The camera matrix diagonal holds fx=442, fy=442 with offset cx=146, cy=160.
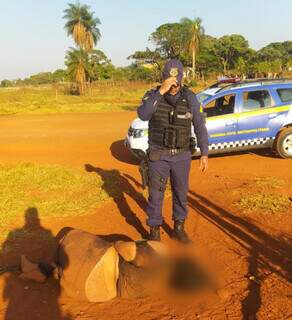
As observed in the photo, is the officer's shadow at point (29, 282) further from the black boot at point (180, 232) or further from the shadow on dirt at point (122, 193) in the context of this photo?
the black boot at point (180, 232)

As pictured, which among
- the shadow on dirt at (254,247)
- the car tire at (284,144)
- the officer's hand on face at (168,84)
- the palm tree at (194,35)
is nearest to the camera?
the shadow on dirt at (254,247)

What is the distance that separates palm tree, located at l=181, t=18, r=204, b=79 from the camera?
2165 inches

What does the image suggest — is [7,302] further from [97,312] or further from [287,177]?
[287,177]

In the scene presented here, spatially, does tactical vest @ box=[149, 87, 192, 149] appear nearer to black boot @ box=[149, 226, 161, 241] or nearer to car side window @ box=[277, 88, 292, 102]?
black boot @ box=[149, 226, 161, 241]

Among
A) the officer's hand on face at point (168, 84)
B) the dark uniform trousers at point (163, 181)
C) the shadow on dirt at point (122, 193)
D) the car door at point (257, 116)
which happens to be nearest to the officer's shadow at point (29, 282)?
the shadow on dirt at point (122, 193)

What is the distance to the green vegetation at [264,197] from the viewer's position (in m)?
6.00

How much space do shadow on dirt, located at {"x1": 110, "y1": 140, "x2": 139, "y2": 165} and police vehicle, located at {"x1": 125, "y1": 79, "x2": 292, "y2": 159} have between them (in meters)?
0.89

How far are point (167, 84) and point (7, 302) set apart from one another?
2517mm

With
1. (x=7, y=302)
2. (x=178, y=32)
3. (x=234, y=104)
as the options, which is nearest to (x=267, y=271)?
(x=7, y=302)

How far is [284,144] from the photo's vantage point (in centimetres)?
928

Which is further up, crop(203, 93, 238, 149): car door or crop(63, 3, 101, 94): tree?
crop(63, 3, 101, 94): tree

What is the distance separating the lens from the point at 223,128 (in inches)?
358

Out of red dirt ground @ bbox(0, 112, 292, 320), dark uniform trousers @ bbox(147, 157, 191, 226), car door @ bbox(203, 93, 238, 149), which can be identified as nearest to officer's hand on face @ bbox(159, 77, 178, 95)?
dark uniform trousers @ bbox(147, 157, 191, 226)

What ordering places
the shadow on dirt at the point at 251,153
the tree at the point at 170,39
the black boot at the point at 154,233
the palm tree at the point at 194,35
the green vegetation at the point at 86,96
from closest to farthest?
the black boot at the point at 154,233 → the shadow on dirt at the point at 251,153 → the green vegetation at the point at 86,96 → the palm tree at the point at 194,35 → the tree at the point at 170,39
